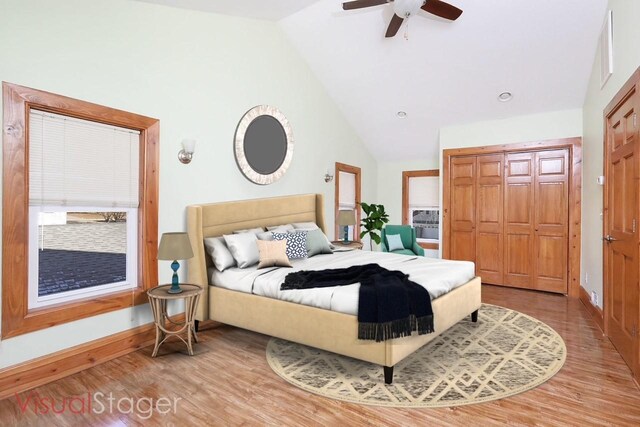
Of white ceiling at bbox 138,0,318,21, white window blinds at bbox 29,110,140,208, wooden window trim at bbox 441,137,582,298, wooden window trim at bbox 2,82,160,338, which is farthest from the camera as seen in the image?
wooden window trim at bbox 441,137,582,298

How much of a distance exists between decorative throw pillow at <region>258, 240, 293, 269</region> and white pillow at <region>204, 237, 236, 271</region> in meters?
0.31

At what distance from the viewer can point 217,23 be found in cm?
396

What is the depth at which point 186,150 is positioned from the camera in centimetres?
361

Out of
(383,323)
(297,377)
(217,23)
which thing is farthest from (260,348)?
(217,23)

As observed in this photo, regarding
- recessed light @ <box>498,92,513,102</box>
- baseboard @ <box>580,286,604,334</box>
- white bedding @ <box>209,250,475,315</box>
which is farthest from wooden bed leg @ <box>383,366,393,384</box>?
recessed light @ <box>498,92,513,102</box>

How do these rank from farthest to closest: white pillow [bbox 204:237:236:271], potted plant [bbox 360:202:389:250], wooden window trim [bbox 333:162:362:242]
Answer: potted plant [bbox 360:202:389:250] < wooden window trim [bbox 333:162:362:242] < white pillow [bbox 204:237:236:271]

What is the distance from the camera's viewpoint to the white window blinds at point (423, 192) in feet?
22.9

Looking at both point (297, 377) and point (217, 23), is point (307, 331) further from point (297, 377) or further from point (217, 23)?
point (217, 23)

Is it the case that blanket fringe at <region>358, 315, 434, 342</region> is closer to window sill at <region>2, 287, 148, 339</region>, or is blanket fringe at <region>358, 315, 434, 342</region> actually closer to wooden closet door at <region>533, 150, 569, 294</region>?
window sill at <region>2, 287, 148, 339</region>

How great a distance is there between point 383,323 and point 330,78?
13.6 feet

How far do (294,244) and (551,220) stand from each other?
3.84 meters

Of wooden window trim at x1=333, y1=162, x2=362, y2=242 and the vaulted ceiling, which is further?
wooden window trim at x1=333, y1=162, x2=362, y2=242

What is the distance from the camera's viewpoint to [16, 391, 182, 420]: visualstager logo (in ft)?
7.42

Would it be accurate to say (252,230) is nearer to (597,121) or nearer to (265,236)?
(265,236)
